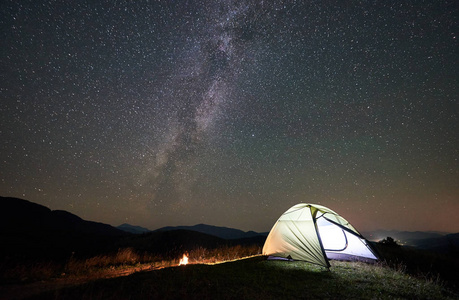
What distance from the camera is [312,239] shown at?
8.65 m

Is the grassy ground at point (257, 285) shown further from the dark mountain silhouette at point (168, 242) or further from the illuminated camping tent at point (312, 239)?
the dark mountain silhouette at point (168, 242)

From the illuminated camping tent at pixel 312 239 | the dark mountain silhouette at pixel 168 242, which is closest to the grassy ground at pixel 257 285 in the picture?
the illuminated camping tent at pixel 312 239

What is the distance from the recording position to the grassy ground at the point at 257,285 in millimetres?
4602

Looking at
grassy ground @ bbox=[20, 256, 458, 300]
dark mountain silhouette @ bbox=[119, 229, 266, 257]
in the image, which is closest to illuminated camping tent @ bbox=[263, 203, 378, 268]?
grassy ground @ bbox=[20, 256, 458, 300]

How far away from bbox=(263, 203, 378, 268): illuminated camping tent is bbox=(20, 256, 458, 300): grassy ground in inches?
42.5

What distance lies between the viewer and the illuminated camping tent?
860 cm

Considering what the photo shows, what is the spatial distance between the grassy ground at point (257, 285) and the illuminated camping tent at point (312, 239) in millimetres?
1080

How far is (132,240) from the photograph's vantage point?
106ft

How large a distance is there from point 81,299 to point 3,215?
10797cm

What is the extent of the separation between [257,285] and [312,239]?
13.3 ft

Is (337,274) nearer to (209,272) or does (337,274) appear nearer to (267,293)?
(267,293)

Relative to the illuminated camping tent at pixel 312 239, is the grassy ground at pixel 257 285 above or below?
below

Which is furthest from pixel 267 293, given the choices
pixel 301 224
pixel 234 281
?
pixel 301 224

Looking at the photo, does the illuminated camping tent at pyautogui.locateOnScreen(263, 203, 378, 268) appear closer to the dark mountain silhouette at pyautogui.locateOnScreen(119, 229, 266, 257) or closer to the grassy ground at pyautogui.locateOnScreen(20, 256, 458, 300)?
the grassy ground at pyautogui.locateOnScreen(20, 256, 458, 300)
